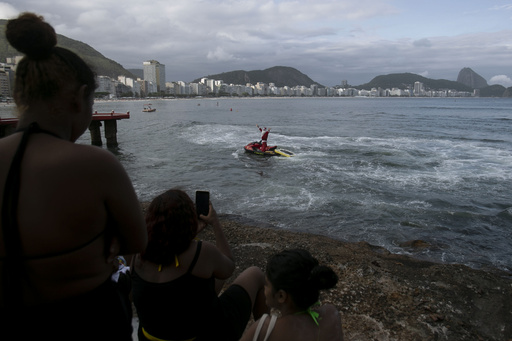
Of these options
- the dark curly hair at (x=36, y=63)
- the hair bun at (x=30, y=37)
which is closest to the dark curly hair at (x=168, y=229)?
the dark curly hair at (x=36, y=63)

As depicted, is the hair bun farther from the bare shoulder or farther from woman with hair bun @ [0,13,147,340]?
the bare shoulder

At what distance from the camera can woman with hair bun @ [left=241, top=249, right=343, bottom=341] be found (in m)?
2.44

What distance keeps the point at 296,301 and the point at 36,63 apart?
2099 mm

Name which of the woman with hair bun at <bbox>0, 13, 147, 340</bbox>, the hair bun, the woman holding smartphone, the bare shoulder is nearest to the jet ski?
the bare shoulder

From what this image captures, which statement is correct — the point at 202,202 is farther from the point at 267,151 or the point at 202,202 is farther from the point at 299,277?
the point at 267,151

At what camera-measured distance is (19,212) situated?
1.34 m

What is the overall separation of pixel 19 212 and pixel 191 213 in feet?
3.78

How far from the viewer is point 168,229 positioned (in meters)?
A: 2.30

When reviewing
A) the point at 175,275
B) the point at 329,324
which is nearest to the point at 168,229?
the point at 175,275

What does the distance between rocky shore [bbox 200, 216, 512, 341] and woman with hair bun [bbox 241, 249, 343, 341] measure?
215 centimetres

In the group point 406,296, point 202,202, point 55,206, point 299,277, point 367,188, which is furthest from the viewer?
point 367,188

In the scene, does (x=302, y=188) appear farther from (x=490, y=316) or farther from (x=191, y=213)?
(x=191, y=213)

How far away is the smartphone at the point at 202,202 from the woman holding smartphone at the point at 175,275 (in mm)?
503

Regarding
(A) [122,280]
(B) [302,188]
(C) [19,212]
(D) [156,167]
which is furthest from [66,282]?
(D) [156,167]
